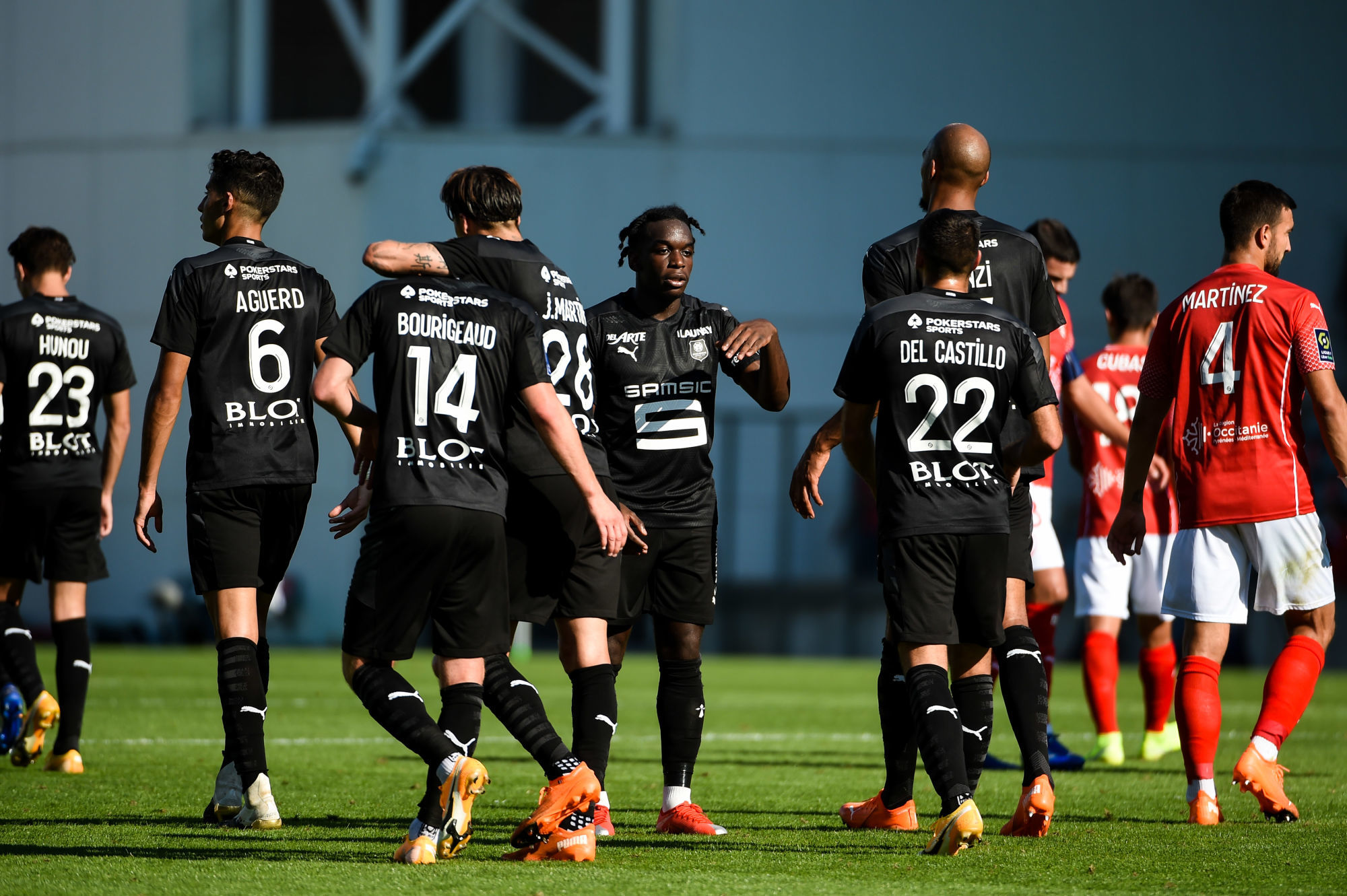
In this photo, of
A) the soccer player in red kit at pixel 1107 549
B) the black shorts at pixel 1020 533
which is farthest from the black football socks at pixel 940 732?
the soccer player in red kit at pixel 1107 549

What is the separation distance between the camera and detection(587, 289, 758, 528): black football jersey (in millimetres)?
6180

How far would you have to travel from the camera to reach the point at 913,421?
545 cm

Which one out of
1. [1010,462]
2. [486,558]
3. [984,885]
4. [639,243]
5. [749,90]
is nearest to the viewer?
[984,885]

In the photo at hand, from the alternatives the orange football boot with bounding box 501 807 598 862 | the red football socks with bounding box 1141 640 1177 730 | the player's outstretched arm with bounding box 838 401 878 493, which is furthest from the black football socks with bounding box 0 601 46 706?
the red football socks with bounding box 1141 640 1177 730

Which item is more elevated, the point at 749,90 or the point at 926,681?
the point at 749,90

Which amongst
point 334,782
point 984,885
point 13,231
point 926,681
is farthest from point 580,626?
point 13,231

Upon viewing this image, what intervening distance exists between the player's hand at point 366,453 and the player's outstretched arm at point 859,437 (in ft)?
4.97

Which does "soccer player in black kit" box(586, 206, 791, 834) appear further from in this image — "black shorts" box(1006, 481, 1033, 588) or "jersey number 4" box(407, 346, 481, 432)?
"jersey number 4" box(407, 346, 481, 432)

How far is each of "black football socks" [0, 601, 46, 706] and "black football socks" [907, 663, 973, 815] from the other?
15.0 feet

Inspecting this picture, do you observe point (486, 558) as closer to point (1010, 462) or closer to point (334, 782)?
point (1010, 462)

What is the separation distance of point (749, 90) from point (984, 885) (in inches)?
848

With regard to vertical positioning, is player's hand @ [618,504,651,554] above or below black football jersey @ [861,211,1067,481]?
below

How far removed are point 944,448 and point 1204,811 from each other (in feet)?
6.16

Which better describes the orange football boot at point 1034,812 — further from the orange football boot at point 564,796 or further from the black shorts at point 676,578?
the orange football boot at point 564,796
